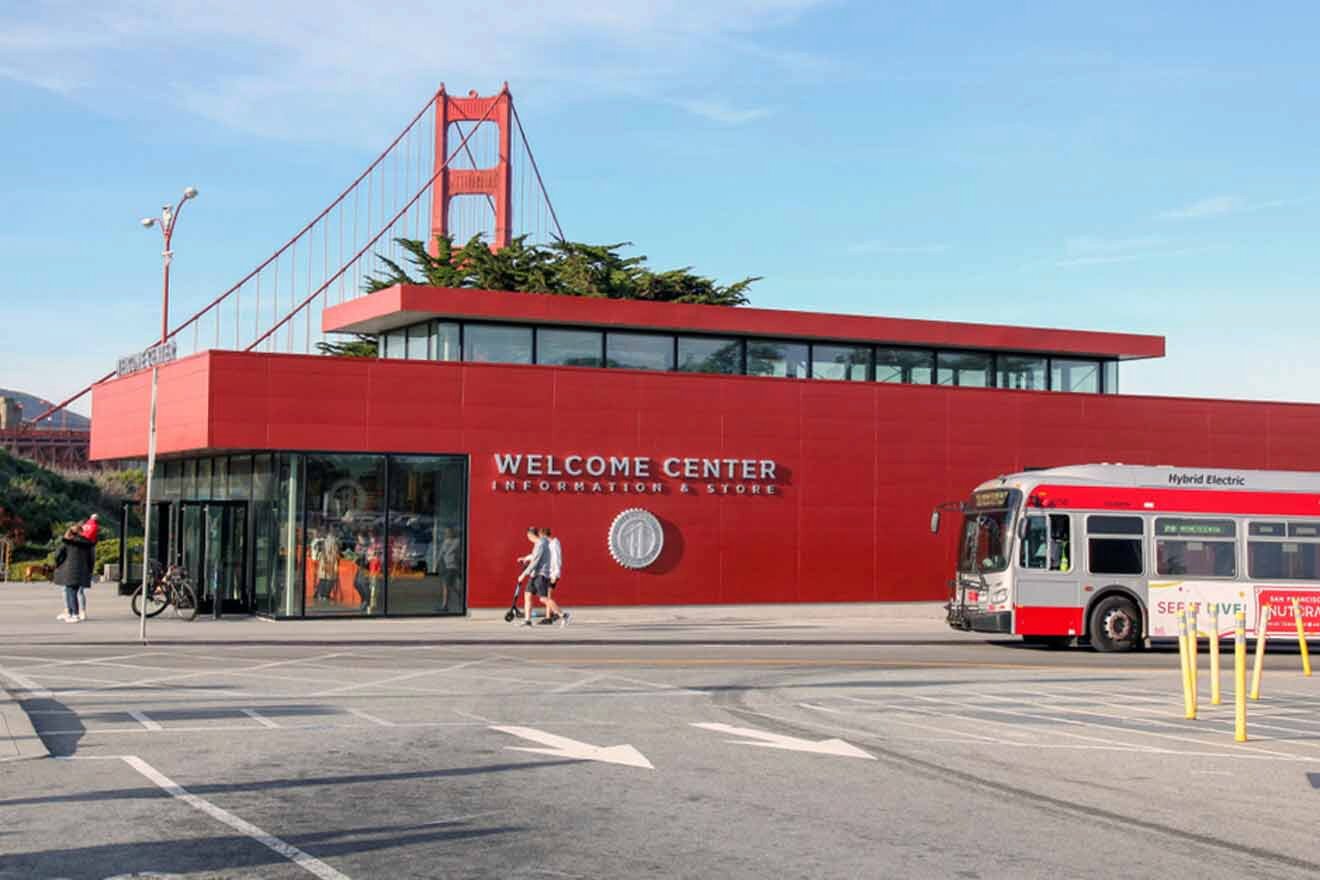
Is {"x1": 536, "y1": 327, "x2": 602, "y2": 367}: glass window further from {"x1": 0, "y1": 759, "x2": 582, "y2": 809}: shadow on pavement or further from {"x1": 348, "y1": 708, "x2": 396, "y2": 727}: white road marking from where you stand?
{"x1": 0, "y1": 759, "x2": 582, "y2": 809}: shadow on pavement

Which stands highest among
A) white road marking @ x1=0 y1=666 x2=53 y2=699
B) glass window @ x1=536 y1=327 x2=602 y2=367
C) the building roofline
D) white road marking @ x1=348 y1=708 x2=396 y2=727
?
the building roofline

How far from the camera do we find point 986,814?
1014cm

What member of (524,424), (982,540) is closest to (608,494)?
(524,424)

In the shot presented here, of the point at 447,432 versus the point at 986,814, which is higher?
the point at 447,432

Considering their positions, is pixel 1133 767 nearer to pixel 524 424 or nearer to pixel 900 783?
pixel 900 783

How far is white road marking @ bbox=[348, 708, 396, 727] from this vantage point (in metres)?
14.5

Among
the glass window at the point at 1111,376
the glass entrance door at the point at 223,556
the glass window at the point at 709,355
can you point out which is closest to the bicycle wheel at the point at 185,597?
the glass entrance door at the point at 223,556

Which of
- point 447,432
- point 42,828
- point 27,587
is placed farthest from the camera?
point 27,587

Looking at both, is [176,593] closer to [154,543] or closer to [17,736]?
[154,543]

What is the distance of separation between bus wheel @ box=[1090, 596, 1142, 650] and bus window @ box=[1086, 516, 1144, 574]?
56 cm

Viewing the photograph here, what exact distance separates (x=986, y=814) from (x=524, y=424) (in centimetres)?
2387

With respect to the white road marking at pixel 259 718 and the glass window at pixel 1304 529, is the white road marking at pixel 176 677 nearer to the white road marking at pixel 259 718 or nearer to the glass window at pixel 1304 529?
the white road marking at pixel 259 718

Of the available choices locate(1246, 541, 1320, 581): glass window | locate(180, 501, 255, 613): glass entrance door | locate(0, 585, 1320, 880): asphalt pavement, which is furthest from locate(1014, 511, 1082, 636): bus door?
locate(180, 501, 255, 613): glass entrance door

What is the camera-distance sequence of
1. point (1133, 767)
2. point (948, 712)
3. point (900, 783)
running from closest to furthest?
1. point (900, 783)
2. point (1133, 767)
3. point (948, 712)
